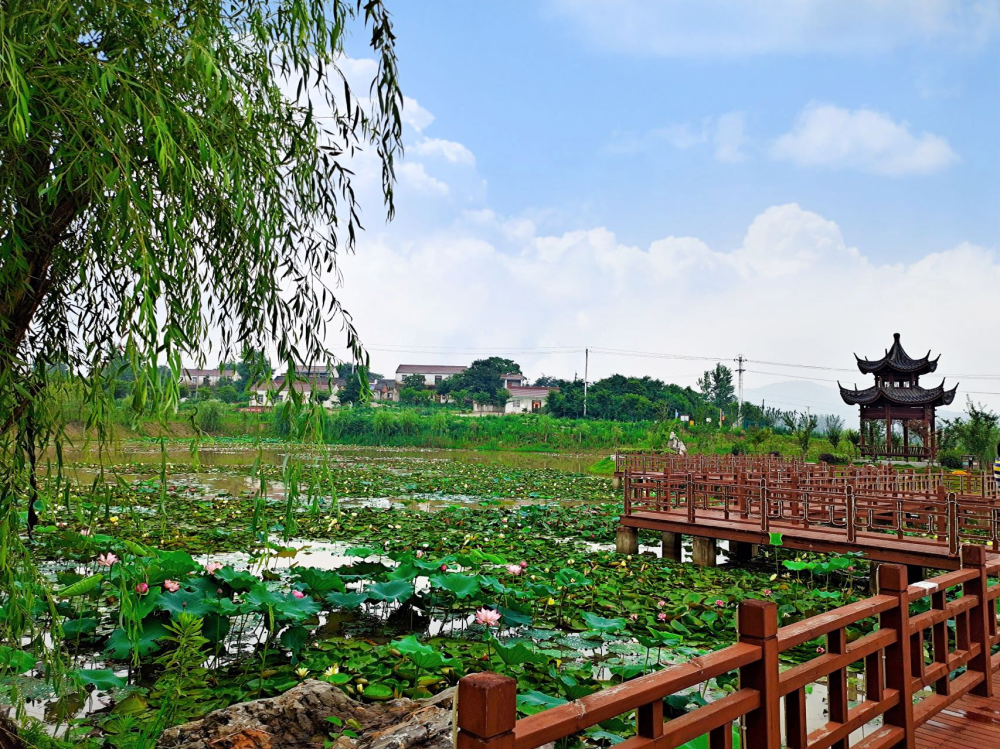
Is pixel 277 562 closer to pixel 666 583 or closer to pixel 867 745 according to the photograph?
pixel 666 583

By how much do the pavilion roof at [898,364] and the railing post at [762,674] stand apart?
2632 cm

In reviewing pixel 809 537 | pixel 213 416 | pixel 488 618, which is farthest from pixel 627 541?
pixel 213 416

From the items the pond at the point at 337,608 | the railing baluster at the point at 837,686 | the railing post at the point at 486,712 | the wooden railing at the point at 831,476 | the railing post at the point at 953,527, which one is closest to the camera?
the railing post at the point at 486,712

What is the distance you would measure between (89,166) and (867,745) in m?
3.29

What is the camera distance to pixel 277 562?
290 inches

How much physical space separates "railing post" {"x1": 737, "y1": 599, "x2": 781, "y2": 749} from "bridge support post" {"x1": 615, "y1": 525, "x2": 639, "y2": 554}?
6669 mm

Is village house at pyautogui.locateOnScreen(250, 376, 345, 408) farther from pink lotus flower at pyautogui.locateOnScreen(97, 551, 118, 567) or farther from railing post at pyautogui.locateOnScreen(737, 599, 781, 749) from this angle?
pink lotus flower at pyautogui.locateOnScreen(97, 551, 118, 567)

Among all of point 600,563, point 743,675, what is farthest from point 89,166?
point 600,563

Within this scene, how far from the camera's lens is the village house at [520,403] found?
52531 mm

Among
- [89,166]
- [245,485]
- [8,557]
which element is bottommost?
[245,485]

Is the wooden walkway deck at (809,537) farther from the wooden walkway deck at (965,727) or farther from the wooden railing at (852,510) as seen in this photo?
the wooden walkway deck at (965,727)

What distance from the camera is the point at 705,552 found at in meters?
8.08

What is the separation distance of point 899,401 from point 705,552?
1978cm

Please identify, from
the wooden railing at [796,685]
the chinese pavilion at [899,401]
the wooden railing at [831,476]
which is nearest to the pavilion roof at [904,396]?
the chinese pavilion at [899,401]
